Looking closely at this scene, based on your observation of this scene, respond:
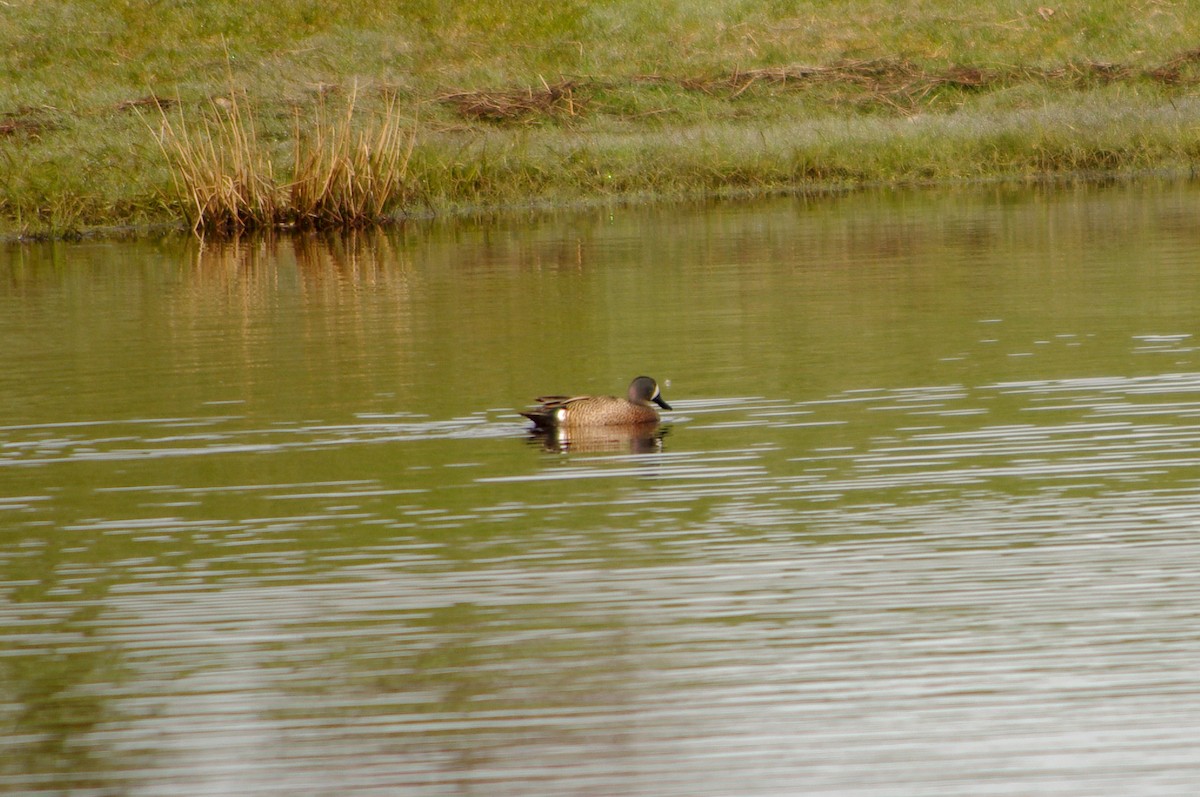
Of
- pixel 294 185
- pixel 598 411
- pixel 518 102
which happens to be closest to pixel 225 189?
pixel 294 185

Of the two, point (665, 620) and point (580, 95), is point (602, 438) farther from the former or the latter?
point (580, 95)

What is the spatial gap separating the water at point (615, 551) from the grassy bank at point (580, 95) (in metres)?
12.7

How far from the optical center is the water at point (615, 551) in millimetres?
5629

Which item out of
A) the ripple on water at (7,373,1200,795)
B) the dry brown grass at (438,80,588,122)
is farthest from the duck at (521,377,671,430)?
the dry brown grass at (438,80,588,122)

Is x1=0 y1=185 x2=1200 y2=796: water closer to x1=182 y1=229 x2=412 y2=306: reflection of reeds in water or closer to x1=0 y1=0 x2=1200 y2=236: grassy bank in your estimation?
x1=182 y1=229 x2=412 y2=306: reflection of reeds in water

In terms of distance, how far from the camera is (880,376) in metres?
12.7

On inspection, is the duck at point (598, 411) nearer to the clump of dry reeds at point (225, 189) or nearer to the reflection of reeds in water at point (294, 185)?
the reflection of reeds in water at point (294, 185)

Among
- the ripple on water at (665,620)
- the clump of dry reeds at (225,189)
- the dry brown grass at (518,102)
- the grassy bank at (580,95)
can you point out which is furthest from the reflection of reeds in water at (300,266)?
the ripple on water at (665,620)

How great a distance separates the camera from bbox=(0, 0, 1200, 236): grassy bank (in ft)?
98.3

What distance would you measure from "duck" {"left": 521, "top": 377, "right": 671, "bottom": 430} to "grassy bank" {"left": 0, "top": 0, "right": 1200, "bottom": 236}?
15.5 metres

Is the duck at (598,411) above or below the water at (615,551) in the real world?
above

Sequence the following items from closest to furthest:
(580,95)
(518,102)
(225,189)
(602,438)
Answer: (602,438) → (225,189) → (518,102) → (580,95)

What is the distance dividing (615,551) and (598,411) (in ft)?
10.1

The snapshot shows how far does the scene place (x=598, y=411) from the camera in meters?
11.0
